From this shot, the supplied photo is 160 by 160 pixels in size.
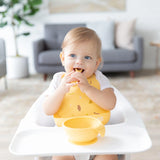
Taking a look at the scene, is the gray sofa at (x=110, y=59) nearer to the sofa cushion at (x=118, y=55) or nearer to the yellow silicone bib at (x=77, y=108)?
the sofa cushion at (x=118, y=55)

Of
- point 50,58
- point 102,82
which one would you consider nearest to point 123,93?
point 50,58

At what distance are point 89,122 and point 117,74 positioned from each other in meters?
3.44

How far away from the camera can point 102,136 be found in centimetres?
79

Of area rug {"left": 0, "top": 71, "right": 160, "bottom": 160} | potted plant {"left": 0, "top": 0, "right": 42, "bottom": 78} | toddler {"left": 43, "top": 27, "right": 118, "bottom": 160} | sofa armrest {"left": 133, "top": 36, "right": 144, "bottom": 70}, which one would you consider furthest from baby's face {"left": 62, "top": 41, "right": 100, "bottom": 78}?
potted plant {"left": 0, "top": 0, "right": 42, "bottom": 78}

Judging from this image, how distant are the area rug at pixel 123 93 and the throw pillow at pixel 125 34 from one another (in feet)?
1.63

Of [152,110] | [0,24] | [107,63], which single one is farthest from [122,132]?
[0,24]

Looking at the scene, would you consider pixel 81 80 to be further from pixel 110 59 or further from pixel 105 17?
pixel 105 17

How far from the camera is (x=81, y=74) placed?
0.95 m

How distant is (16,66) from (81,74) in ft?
10.6

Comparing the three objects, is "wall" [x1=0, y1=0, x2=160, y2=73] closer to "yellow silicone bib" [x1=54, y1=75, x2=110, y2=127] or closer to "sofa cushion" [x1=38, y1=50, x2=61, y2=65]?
"sofa cushion" [x1=38, y1=50, x2=61, y2=65]

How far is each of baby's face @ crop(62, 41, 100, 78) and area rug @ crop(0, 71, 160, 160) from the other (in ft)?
2.77

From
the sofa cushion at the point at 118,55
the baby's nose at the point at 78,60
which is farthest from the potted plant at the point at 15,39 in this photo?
the baby's nose at the point at 78,60

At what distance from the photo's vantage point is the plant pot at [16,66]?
3977 millimetres

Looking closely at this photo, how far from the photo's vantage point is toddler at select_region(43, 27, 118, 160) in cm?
96
